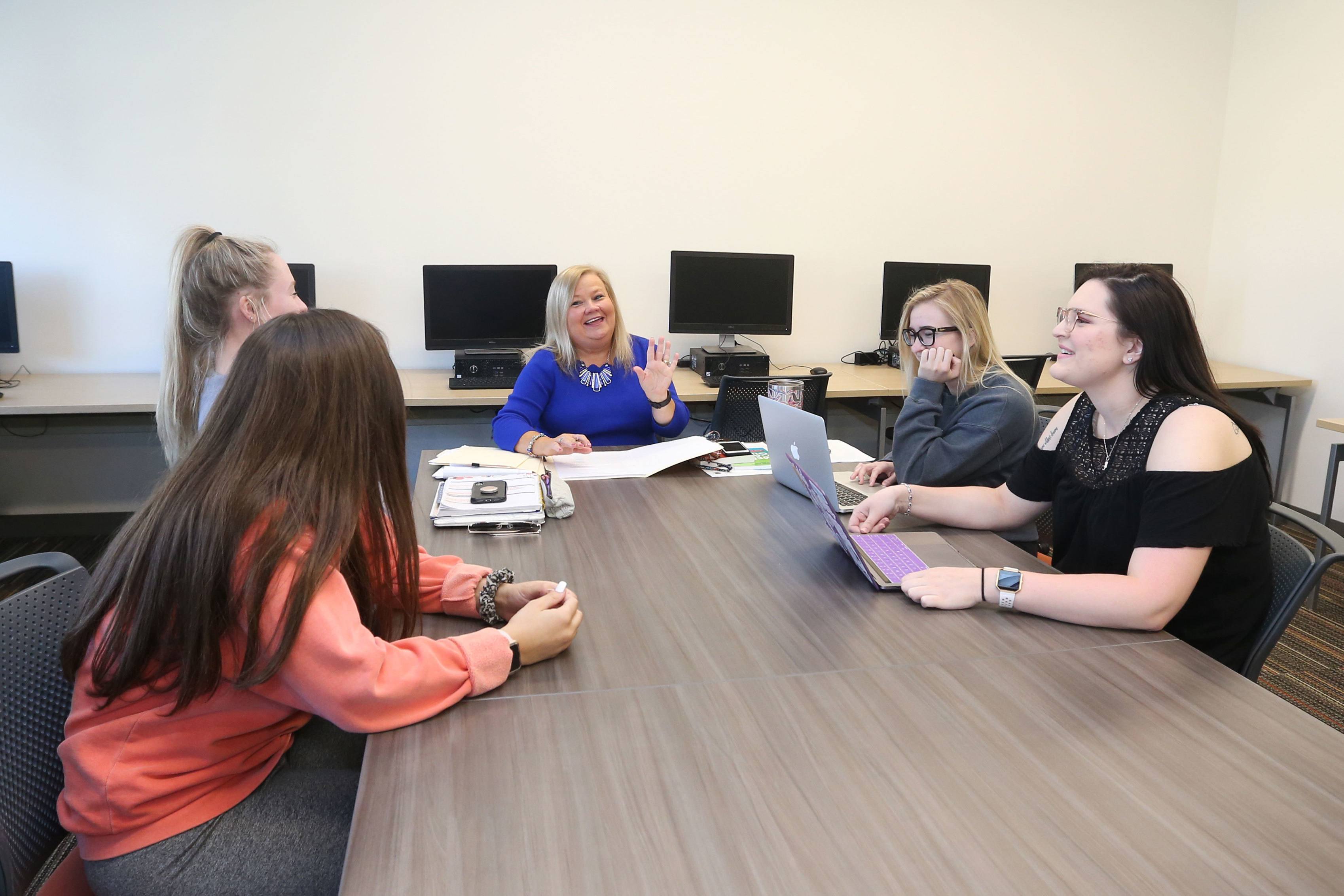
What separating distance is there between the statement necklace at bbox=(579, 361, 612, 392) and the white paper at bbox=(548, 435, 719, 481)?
0.47 m

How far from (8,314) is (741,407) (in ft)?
9.88

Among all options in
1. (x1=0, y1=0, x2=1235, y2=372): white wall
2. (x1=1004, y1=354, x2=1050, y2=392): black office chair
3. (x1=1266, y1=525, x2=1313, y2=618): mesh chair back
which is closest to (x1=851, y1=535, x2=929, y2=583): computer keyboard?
(x1=1266, y1=525, x2=1313, y2=618): mesh chair back

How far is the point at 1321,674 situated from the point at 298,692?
124 inches

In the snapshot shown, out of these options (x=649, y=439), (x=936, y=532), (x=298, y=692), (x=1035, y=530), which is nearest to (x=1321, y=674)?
(x=1035, y=530)

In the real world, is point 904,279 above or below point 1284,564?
above

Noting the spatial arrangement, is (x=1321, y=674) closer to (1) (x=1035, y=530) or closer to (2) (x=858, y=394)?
(1) (x=1035, y=530)

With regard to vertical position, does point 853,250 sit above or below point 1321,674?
above

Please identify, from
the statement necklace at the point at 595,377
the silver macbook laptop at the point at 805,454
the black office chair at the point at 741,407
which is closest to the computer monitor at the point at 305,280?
the statement necklace at the point at 595,377

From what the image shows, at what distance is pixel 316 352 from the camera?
3.65ft

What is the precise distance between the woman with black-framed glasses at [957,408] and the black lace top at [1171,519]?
330mm

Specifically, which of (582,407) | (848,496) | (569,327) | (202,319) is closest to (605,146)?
(569,327)

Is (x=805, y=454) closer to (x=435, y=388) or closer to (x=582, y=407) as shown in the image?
(x=582, y=407)

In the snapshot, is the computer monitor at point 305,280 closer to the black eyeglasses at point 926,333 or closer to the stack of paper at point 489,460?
the stack of paper at point 489,460

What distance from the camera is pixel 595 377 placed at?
9.55 ft
